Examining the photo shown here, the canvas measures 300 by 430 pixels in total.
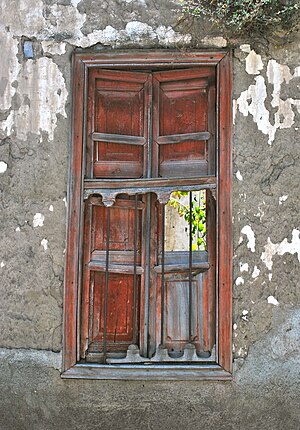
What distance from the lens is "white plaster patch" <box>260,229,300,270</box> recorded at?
3.98 m

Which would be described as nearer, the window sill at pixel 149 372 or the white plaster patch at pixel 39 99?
the window sill at pixel 149 372

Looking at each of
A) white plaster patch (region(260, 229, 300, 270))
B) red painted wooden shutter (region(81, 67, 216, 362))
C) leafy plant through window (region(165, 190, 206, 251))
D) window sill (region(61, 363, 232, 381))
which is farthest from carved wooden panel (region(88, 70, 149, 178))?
window sill (region(61, 363, 232, 381))

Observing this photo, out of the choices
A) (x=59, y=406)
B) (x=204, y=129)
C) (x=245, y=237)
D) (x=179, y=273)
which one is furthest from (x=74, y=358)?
(x=204, y=129)

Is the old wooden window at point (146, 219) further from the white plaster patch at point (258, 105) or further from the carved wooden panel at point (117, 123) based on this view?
the white plaster patch at point (258, 105)

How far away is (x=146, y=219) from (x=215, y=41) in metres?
1.18

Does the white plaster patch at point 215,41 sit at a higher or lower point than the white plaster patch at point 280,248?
higher

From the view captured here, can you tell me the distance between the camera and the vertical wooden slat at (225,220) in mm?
3971

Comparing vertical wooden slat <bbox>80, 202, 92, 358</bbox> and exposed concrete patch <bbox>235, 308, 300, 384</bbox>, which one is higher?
vertical wooden slat <bbox>80, 202, 92, 358</bbox>

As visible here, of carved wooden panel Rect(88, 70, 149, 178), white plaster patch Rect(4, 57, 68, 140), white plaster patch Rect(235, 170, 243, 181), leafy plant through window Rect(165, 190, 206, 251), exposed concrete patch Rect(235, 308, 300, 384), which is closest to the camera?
exposed concrete patch Rect(235, 308, 300, 384)

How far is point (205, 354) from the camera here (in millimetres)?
4109

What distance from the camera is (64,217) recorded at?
13.4 ft

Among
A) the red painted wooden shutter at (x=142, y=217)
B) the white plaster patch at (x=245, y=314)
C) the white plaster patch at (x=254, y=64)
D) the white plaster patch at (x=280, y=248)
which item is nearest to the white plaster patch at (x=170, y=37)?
the red painted wooden shutter at (x=142, y=217)

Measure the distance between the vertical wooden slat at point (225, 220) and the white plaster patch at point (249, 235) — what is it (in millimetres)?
90

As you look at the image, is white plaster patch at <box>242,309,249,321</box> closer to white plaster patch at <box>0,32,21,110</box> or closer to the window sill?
the window sill
